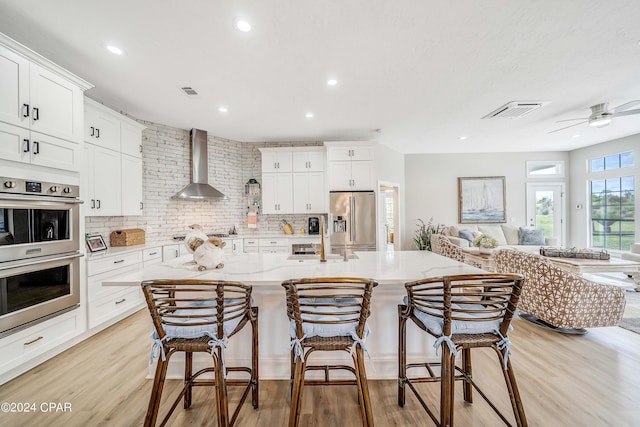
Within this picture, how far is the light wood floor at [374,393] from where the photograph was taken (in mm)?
1643

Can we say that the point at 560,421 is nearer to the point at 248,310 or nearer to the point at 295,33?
the point at 248,310

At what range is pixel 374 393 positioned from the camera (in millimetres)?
1866

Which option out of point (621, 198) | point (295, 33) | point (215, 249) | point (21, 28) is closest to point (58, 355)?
point (215, 249)

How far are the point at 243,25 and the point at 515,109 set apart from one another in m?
3.78

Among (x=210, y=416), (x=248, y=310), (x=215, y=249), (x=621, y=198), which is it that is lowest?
(x=210, y=416)

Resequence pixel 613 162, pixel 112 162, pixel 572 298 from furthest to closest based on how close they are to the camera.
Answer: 1. pixel 613 162
2. pixel 112 162
3. pixel 572 298

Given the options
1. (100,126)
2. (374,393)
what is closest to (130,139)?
(100,126)

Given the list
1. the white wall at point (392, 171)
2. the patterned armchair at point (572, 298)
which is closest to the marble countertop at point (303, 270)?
the patterned armchair at point (572, 298)

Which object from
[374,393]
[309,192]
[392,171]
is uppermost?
[392,171]

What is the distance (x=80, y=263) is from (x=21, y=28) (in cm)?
208

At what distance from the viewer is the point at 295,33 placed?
212 centimetres

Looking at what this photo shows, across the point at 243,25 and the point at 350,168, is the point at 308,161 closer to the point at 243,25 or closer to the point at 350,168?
the point at 350,168

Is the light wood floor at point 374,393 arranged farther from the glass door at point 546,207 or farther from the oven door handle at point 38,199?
the glass door at point 546,207

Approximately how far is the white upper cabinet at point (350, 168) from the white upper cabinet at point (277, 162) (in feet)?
2.68
